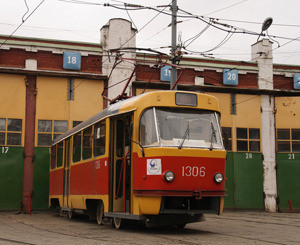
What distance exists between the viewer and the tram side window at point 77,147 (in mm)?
13789

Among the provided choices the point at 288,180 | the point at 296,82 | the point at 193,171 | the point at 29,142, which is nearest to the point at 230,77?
the point at 296,82

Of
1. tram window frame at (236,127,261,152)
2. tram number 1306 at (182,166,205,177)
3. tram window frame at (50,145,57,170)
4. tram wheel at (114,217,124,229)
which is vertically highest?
tram window frame at (236,127,261,152)

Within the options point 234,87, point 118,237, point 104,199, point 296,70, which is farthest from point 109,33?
point 118,237

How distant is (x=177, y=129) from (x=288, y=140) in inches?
547

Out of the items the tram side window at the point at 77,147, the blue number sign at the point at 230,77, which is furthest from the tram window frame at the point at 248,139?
the tram side window at the point at 77,147

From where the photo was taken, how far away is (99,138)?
1186 centimetres

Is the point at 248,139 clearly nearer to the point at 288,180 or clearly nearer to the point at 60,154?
the point at 288,180

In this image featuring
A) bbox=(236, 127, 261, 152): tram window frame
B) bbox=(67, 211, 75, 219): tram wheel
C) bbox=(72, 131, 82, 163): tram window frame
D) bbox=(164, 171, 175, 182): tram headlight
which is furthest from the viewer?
bbox=(236, 127, 261, 152): tram window frame

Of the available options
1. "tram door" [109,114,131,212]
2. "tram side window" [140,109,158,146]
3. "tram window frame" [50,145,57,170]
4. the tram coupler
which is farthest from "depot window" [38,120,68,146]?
the tram coupler

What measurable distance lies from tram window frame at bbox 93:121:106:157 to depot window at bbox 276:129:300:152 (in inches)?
498

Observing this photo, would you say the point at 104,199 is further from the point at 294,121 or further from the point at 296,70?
the point at 296,70

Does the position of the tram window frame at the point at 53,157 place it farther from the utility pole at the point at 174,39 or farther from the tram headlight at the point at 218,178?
the tram headlight at the point at 218,178

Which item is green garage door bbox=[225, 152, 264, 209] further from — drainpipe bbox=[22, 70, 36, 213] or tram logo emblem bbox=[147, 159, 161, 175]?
tram logo emblem bbox=[147, 159, 161, 175]

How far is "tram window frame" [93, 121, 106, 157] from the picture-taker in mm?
11496
